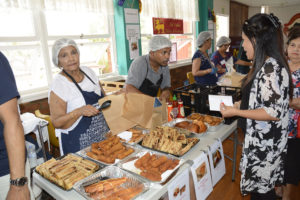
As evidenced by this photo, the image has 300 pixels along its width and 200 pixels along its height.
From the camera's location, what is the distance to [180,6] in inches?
225

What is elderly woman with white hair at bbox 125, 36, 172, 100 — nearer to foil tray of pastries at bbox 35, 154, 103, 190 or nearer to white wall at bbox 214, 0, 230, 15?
foil tray of pastries at bbox 35, 154, 103, 190

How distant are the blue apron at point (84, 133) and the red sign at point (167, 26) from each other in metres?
3.68

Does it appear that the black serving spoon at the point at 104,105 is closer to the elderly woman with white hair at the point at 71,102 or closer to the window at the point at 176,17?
the elderly woman with white hair at the point at 71,102

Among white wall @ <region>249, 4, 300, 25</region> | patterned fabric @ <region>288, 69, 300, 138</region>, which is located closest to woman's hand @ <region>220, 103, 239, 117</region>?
patterned fabric @ <region>288, 69, 300, 138</region>

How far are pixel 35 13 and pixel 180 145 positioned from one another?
9.33 ft

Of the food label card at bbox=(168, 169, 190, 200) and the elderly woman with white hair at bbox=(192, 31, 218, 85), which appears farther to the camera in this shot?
the elderly woman with white hair at bbox=(192, 31, 218, 85)

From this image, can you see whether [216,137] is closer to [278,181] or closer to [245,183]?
[245,183]

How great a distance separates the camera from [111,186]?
42.9 inches

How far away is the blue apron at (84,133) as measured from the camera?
1.70 metres

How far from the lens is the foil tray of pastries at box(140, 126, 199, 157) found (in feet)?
4.51

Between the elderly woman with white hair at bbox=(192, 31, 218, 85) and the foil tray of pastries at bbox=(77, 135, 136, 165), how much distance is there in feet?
7.25

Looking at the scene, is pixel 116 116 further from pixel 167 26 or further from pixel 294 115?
pixel 167 26

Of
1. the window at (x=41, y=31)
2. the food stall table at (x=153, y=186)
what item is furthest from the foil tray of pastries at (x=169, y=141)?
the window at (x=41, y=31)

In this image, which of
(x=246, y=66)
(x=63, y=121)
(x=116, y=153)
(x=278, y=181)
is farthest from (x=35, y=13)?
(x=246, y=66)
